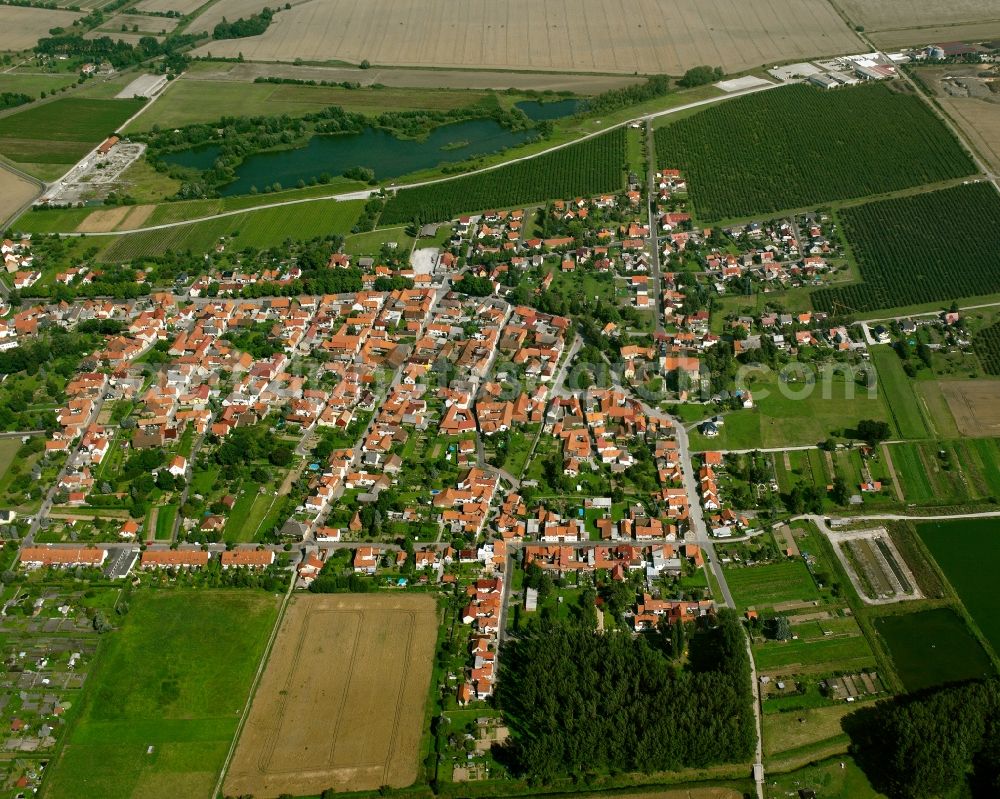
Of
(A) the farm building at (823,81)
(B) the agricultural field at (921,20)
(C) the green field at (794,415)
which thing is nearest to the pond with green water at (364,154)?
(A) the farm building at (823,81)

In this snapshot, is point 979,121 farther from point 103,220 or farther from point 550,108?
point 103,220

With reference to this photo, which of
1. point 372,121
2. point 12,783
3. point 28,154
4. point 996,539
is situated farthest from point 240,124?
point 996,539

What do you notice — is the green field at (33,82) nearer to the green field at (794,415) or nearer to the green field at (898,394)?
the green field at (794,415)

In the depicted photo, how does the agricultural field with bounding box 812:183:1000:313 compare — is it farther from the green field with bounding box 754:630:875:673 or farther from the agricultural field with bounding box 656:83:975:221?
the green field with bounding box 754:630:875:673

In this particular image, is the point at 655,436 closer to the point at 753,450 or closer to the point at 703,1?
the point at 753,450

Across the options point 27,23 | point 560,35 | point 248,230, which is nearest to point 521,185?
point 248,230

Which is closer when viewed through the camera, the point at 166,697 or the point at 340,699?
the point at 340,699
